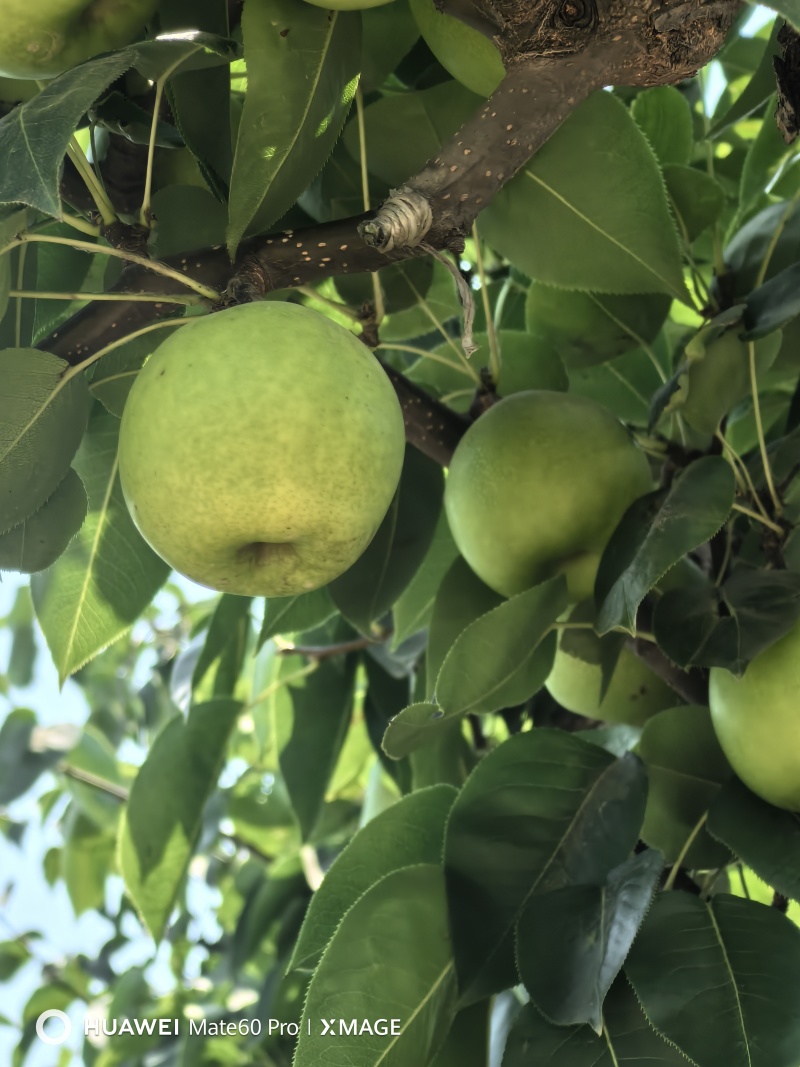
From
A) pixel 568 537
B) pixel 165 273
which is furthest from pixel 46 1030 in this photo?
pixel 165 273

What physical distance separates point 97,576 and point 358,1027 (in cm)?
49

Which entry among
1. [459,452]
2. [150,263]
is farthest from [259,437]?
[459,452]

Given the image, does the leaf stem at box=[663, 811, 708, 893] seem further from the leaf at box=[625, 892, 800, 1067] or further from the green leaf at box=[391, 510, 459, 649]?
the green leaf at box=[391, 510, 459, 649]

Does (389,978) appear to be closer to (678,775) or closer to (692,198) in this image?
(678,775)

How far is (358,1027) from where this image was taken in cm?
80

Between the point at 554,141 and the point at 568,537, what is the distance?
0.34 meters

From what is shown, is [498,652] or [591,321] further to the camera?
[591,321]

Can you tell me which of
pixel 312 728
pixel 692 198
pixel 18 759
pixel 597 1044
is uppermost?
pixel 692 198

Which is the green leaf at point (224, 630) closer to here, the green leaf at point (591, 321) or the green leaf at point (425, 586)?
the green leaf at point (425, 586)

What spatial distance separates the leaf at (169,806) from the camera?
1243 mm

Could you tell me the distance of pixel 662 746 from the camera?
3.11ft

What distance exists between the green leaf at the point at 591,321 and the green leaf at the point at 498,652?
38 cm

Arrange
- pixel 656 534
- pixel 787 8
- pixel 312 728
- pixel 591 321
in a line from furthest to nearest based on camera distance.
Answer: pixel 312 728
pixel 591 321
pixel 656 534
pixel 787 8

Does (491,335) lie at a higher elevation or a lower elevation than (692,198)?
lower
